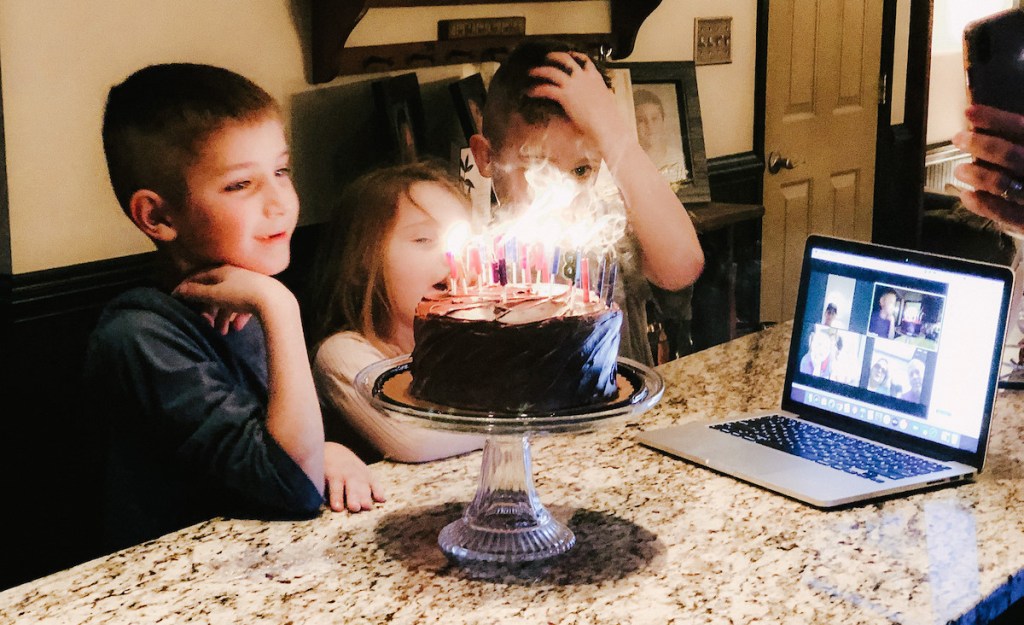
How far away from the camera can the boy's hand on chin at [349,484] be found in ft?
4.46

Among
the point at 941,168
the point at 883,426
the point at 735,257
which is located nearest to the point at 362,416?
the point at 883,426

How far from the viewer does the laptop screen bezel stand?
54.4 inches

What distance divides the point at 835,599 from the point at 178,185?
902 mm

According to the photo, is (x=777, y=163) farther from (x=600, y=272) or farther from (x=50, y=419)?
(x=50, y=419)

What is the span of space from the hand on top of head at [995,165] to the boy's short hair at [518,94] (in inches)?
26.7

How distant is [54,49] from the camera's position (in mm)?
1276

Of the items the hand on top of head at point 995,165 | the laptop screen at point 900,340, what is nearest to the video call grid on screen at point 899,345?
the laptop screen at point 900,340

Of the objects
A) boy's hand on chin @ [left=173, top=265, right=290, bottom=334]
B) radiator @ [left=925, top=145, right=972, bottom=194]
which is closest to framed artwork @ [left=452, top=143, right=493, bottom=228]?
A: boy's hand on chin @ [left=173, top=265, right=290, bottom=334]

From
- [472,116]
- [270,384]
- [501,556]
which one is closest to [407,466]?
[270,384]

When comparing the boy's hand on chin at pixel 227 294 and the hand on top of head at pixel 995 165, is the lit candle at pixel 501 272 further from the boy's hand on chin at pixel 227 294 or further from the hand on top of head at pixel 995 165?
the hand on top of head at pixel 995 165

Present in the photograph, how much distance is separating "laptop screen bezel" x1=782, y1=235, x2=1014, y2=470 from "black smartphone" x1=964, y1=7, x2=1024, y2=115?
244 millimetres

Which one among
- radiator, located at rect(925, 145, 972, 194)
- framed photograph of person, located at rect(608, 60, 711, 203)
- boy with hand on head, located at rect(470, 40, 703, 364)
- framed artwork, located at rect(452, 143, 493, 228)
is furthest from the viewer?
radiator, located at rect(925, 145, 972, 194)

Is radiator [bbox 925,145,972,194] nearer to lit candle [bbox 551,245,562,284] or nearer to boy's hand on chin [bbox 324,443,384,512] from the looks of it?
lit candle [bbox 551,245,562,284]

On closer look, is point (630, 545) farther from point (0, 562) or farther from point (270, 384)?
point (0, 562)
